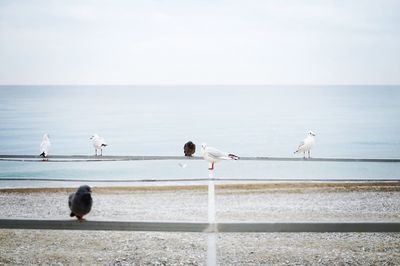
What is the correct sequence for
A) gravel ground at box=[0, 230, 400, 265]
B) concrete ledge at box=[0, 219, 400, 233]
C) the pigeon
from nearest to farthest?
1. concrete ledge at box=[0, 219, 400, 233]
2. the pigeon
3. gravel ground at box=[0, 230, 400, 265]

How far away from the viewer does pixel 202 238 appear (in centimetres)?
798

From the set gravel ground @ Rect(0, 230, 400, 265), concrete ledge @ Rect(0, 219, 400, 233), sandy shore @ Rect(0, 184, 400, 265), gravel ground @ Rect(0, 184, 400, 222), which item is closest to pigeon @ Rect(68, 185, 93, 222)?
sandy shore @ Rect(0, 184, 400, 265)

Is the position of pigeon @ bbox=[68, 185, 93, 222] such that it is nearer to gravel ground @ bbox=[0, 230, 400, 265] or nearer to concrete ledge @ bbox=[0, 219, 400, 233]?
concrete ledge @ bbox=[0, 219, 400, 233]

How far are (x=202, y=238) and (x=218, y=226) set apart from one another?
5.63m

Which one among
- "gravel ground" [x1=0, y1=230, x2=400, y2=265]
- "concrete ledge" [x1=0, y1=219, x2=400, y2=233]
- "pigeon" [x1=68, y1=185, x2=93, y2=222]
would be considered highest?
"pigeon" [x1=68, y1=185, x2=93, y2=222]

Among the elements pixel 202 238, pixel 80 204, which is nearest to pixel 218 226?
pixel 80 204

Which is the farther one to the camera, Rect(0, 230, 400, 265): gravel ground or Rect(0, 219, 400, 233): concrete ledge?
Rect(0, 230, 400, 265): gravel ground

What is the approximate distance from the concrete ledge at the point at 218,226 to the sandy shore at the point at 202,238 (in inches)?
55.1

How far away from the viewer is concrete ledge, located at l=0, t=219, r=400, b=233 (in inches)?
97.3

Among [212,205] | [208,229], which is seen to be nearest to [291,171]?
[212,205]

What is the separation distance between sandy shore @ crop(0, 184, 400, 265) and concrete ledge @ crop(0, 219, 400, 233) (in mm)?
1399

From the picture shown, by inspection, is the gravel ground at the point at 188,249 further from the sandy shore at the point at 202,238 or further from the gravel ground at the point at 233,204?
the gravel ground at the point at 233,204

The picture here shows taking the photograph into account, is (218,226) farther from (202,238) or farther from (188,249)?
(202,238)

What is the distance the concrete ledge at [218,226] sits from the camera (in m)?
2.47
